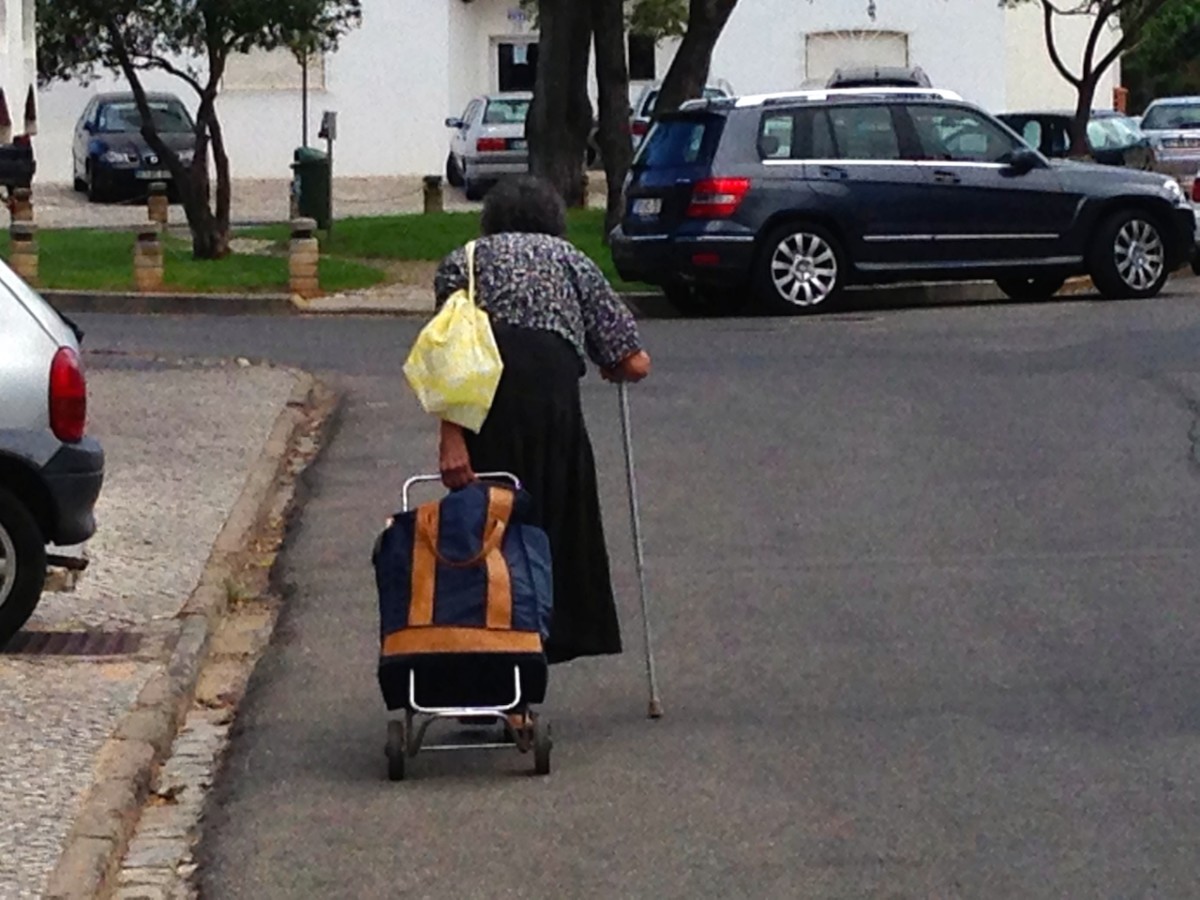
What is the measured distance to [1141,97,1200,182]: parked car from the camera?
30.7 m

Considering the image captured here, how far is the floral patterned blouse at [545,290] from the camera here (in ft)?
25.5

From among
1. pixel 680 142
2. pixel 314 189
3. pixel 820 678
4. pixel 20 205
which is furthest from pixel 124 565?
pixel 314 189

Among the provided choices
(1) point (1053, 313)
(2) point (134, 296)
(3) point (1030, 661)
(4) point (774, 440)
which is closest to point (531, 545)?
(3) point (1030, 661)

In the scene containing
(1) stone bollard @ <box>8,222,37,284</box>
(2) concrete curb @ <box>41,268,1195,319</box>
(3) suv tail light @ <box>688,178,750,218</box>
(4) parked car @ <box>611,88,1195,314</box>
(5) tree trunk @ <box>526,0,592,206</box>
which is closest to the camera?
(3) suv tail light @ <box>688,178,750,218</box>

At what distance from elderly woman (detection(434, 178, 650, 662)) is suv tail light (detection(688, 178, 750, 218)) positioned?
512 inches

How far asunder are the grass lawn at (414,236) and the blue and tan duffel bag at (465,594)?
662 inches

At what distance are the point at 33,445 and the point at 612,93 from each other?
1943 cm

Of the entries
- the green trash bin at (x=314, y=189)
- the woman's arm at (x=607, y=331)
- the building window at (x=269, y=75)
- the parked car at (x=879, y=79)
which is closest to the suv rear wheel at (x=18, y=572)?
the woman's arm at (x=607, y=331)

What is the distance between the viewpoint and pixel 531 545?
25.0ft

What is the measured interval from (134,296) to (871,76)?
17.8 m

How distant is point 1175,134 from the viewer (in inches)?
1342

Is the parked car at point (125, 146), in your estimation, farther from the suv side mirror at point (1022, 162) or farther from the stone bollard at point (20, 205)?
the suv side mirror at point (1022, 162)

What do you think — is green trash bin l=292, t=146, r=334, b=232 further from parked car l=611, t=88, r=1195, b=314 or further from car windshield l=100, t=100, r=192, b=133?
car windshield l=100, t=100, r=192, b=133

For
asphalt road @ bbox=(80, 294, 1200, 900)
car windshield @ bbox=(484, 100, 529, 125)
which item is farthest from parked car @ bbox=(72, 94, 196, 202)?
asphalt road @ bbox=(80, 294, 1200, 900)
